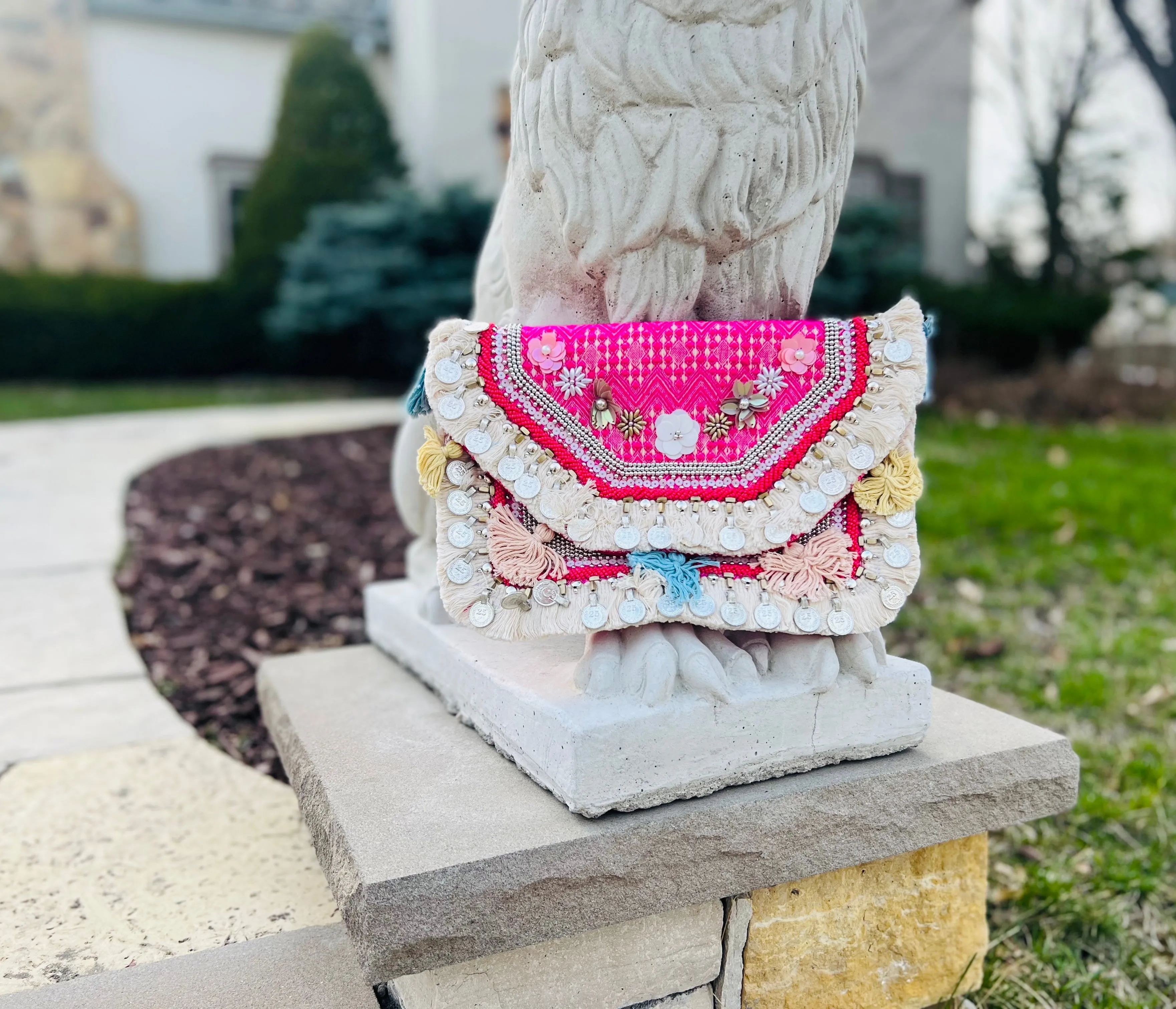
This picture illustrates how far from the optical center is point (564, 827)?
129cm

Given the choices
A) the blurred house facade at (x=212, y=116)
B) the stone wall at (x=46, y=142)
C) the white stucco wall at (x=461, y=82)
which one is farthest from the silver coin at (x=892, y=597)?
the stone wall at (x=46, y=142)

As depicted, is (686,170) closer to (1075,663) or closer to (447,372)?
(447,372)

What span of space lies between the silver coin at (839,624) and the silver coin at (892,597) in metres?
0.06

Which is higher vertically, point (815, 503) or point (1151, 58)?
point (1151, 58)

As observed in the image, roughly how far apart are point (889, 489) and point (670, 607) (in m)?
0.35

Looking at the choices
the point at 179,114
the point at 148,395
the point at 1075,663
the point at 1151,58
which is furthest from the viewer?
the point at 179,114

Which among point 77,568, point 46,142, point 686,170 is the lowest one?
point 77,568

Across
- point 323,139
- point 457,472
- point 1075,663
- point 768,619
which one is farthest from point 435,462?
point 323,139

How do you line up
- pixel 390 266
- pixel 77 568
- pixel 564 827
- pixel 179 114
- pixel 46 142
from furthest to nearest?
pixel 179 114, pixel 46 142, pixel 390 266, pixel 77 568, pixel 564 827

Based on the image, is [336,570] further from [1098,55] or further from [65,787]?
[1098,55]

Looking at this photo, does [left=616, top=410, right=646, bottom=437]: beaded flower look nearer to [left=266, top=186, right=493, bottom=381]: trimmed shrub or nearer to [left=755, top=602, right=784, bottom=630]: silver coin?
[left=755, top=602, right=784, bottom=630]: silver coin

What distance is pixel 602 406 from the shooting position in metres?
1.38

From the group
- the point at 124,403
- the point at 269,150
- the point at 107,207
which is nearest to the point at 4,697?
the point at 124,403

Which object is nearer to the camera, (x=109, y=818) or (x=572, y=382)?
(x=572, y=382)
